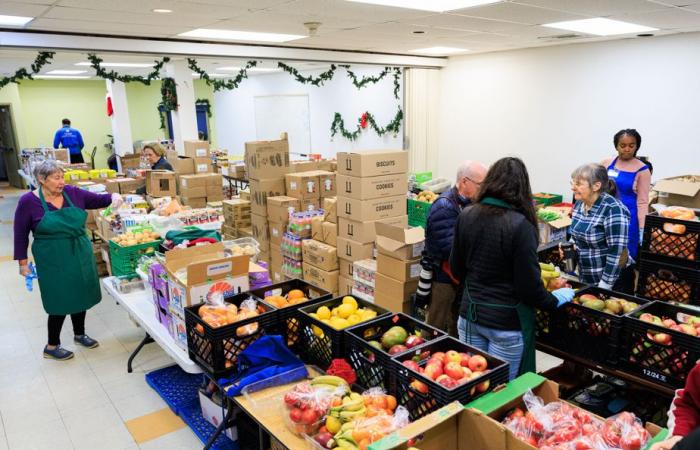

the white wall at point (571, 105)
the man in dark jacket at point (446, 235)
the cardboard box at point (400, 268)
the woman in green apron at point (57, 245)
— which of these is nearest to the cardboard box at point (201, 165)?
the woman in green apron at point (57, 245)

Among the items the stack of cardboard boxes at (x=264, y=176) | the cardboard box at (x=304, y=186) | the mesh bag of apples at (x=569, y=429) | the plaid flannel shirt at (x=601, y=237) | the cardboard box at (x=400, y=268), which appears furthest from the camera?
the stack of cardboard boxes at (x=264, y=176)

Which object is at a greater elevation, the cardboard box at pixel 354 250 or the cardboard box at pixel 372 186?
the cardboard box at pixel 372 186

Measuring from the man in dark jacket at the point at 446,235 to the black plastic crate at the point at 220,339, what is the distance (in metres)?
1.15

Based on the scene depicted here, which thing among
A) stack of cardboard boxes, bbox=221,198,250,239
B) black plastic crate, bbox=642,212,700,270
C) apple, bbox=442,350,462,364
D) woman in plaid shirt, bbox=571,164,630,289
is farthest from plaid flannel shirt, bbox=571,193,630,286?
stack of cardboard boxes, bbox=221,198,250,239

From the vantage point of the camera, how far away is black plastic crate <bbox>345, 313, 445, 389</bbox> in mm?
1933

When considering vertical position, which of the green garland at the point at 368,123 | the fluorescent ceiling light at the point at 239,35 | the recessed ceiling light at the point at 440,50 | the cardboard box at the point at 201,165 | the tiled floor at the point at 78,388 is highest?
the recessed ceiling light at the point at 440,50

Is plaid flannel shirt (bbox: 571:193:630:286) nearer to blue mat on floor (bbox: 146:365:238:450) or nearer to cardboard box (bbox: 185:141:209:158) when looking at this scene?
blue mat on floor (bbox: 146:365:238:450)

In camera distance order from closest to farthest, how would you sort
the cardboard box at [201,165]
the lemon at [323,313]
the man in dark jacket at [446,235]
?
the lemon at [323,313]
the man in dark jacket at [446,235]
the cardboard box at [201,165]

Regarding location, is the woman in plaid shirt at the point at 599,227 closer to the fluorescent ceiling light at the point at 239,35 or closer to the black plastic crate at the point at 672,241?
the black plastic crate at the point at 672,241

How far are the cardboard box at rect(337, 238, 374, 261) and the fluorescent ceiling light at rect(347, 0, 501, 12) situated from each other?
201 cm

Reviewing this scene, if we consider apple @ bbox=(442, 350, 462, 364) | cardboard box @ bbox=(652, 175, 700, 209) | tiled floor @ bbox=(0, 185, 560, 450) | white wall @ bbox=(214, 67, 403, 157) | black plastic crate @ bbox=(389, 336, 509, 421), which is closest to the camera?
black plastic crate @ bbox=(389, 336, 509, 421)

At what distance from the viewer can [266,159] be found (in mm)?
5676

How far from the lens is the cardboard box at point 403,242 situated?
358 cm

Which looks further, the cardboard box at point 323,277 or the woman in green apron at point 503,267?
the cardboard box at point 323,277
